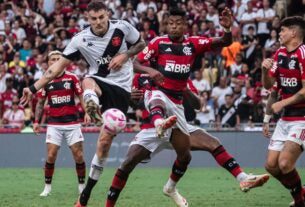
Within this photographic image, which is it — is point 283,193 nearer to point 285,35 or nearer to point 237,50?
point 285,35

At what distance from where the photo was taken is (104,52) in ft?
39.5

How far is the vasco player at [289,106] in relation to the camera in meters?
11.8

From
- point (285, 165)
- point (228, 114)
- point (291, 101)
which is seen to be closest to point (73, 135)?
point (285, 165)

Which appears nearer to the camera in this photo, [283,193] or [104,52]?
[104,52]

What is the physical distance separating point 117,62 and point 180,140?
1.37 m

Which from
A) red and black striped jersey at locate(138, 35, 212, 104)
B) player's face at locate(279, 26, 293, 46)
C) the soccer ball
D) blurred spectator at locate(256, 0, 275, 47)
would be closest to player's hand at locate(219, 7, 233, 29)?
red and black striped jersey at locate(138, 35, 212, 104)

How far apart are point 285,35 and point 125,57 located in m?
2.26

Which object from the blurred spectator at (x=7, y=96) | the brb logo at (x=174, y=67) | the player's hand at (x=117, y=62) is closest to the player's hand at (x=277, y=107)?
the brb logo at (x=174, y=67)

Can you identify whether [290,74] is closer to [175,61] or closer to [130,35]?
[175,61]

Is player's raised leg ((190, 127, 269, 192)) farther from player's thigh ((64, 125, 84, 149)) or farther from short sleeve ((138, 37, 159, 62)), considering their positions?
player's thigh ((64, 125, 84, 149))

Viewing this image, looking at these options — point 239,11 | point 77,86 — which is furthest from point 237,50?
point 77,86

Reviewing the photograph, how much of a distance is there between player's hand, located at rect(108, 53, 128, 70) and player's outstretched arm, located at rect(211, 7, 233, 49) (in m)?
1.24

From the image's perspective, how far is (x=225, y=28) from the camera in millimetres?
11484

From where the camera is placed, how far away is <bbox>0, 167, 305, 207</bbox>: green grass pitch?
13453mm
